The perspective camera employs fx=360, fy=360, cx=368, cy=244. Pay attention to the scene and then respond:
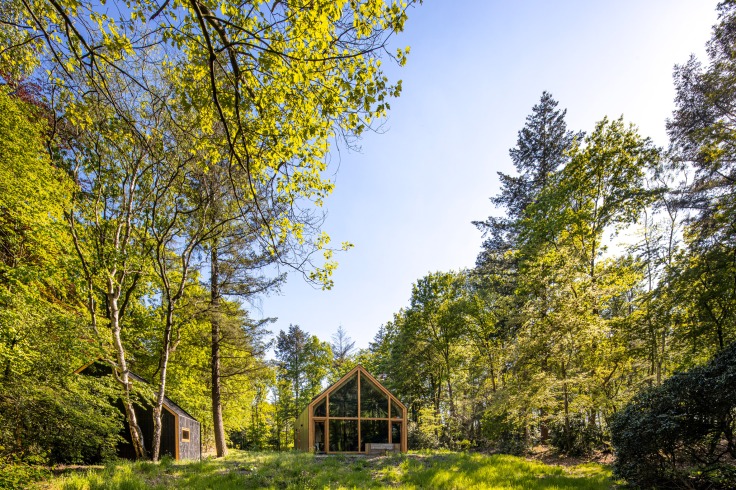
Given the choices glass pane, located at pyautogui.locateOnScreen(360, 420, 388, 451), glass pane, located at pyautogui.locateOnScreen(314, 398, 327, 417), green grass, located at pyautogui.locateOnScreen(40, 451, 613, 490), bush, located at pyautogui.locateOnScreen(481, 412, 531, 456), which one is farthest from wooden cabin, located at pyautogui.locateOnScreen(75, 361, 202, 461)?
bush, located at pyautogui.locateOnScreen(481, 412, 531, 456)

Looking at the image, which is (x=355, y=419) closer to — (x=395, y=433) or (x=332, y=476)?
(x=395, y=433)

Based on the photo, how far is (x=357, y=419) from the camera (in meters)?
18.0

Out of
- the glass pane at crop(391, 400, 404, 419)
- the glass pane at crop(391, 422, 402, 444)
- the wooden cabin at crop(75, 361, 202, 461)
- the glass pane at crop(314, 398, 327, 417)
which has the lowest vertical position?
the glass pane at crop(391, 422, 402, 444)

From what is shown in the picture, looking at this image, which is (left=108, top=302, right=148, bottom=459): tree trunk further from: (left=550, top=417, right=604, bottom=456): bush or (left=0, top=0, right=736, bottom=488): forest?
(left=550, top=417, right=604, bottom=456): bush

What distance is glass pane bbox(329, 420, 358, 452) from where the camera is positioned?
17594 mm

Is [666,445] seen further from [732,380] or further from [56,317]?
[56,317]

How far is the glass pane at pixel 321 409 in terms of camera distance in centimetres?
1775

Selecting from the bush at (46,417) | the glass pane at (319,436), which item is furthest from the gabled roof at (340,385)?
the bush at (46,417)

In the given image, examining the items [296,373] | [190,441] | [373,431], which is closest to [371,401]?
[373,431]

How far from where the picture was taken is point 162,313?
13773 millimetres

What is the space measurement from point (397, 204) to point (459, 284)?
17248mm

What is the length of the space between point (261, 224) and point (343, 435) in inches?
632

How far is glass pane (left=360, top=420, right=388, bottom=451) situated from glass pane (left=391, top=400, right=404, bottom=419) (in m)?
0.56

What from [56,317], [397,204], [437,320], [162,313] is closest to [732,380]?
[397,204]
